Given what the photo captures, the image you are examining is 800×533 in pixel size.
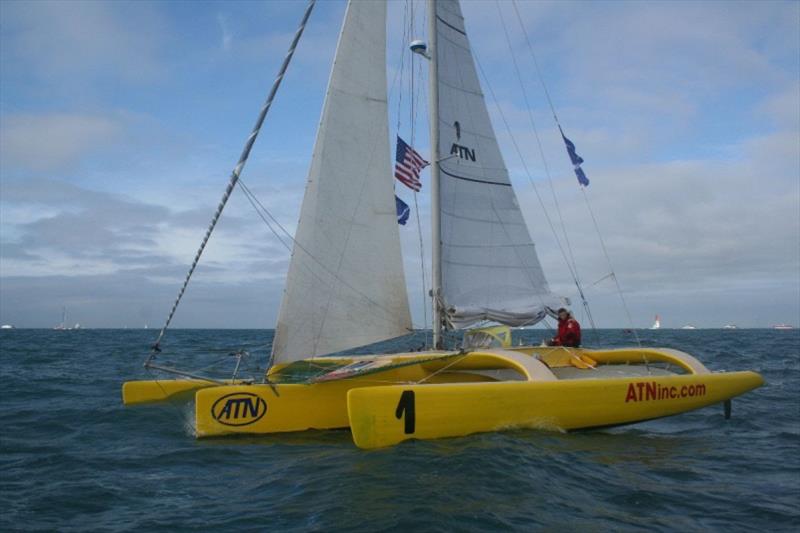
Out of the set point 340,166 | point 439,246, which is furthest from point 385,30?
point 439,246

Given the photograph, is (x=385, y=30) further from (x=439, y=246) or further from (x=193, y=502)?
(x=193, y=502)

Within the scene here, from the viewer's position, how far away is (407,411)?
7.26m

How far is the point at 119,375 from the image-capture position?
15.9 meters

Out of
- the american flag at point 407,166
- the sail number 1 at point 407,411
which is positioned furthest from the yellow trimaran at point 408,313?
the american flag at point 407,166

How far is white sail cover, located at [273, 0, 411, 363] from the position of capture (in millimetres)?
8734

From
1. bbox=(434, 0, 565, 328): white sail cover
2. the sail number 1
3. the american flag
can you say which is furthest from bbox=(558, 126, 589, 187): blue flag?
the sail number 1

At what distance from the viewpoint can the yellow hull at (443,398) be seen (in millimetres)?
7262

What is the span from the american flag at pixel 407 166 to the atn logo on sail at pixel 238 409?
437cm

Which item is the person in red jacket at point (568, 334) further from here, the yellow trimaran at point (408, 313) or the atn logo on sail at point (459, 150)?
the atn logo on sail at point (459, 150)

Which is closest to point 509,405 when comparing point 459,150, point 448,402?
point 448,402

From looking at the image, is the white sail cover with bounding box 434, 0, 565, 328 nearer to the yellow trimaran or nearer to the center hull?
the yellow trimaran

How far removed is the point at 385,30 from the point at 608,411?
658 centimetres

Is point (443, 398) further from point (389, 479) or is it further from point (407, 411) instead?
point (389, 479)

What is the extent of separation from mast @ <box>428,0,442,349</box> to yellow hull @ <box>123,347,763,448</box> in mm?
1085
